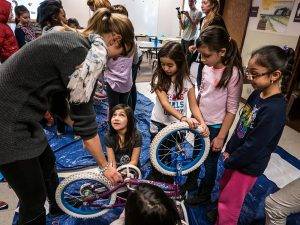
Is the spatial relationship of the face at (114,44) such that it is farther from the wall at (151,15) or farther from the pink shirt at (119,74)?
the wall at (151,15)

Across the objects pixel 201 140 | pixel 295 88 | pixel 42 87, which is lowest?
pixel 295 88

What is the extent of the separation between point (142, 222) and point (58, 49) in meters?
0.65

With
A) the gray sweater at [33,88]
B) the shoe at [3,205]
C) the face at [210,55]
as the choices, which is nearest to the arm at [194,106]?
the face at [210,55]

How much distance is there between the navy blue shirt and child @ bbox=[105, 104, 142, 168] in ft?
2.25

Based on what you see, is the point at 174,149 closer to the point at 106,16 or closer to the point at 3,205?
the point at 106,16

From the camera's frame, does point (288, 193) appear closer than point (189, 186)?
Yes

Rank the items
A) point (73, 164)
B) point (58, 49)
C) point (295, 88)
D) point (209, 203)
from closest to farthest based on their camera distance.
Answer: point (58, 49) → point (209, 203) → point (73, 164) → point (295, 88)

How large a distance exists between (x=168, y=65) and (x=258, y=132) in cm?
65

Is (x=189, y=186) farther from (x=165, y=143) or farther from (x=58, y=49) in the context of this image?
(x=58, y=49)

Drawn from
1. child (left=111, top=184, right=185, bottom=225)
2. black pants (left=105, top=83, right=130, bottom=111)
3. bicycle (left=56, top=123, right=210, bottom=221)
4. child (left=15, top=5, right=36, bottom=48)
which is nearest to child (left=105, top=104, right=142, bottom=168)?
bicycle (left=56, top=123, right=210, bottom=221)

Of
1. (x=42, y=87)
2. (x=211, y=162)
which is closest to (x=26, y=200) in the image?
(x=42, y=87)

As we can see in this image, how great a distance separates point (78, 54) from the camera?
2.84ft

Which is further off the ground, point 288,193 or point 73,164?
point 288,193

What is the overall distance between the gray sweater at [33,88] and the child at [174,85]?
616mm
